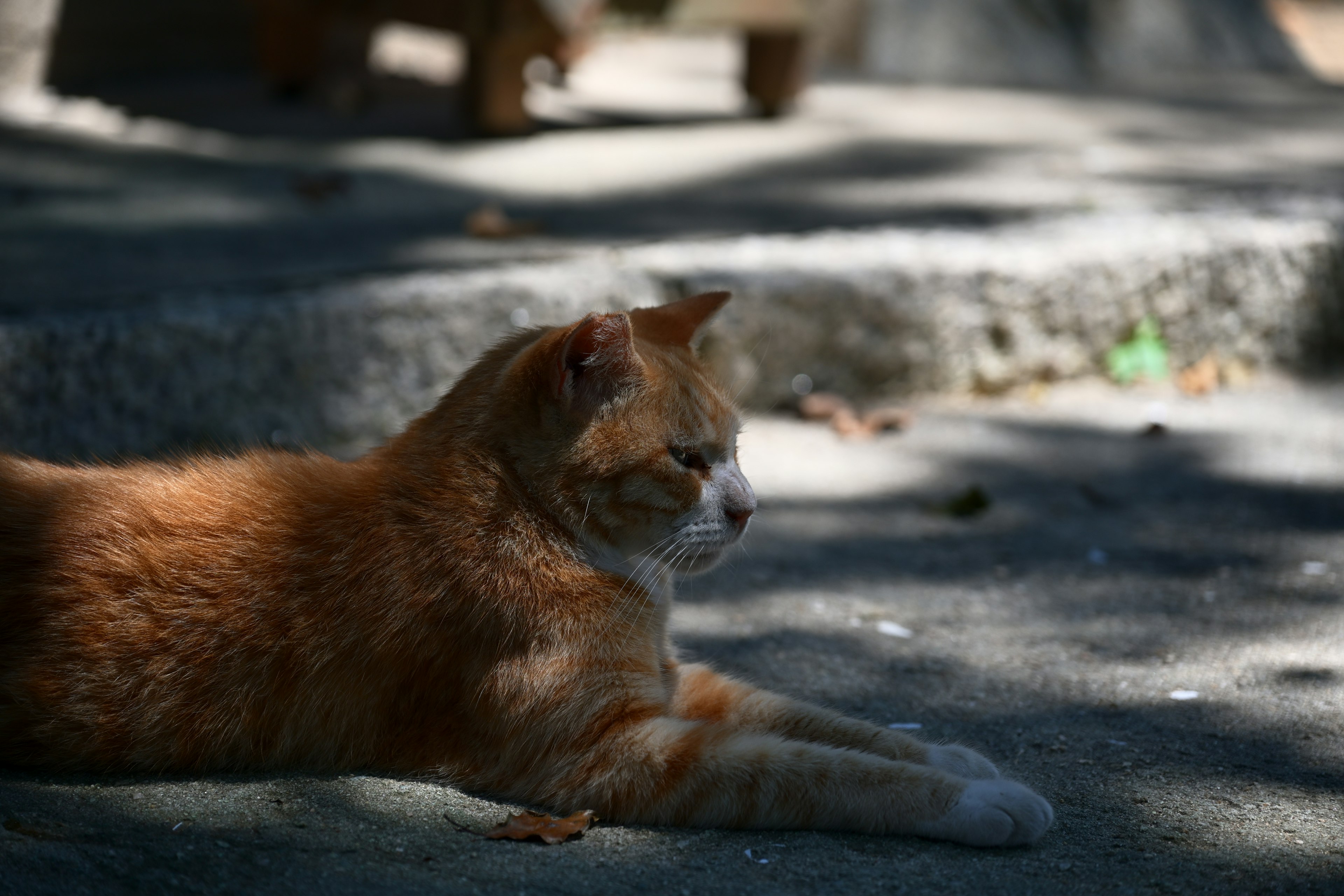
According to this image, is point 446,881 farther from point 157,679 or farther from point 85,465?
point 85,465

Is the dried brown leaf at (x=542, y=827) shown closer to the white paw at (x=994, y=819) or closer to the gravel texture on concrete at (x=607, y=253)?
the white paw at (x=994, y=819)

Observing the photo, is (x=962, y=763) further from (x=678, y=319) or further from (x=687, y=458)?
(x=678, y=319)

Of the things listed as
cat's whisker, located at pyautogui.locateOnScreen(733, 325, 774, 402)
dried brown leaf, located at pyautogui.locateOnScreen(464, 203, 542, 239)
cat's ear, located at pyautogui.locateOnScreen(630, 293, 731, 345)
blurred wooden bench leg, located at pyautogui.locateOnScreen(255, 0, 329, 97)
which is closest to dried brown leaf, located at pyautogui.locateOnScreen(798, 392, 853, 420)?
cat's whisker, located at pyautogui.locateOnScreen(733, 325, 774, 402)

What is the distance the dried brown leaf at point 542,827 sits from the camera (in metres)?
2.05

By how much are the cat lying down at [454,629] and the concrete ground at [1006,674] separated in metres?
0.07

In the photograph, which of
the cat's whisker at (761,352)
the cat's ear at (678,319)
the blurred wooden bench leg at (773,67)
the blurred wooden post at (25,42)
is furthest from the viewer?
the blurred wooden bench leg at (773,67)

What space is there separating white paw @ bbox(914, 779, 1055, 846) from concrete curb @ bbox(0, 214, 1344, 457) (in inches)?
84.8

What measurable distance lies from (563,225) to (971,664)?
2540 mm

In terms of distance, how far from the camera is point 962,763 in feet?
7.43

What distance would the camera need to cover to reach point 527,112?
19.7ft

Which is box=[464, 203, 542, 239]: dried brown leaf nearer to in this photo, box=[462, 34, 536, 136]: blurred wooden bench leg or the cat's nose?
box=[462, 34, 536, 136]: blurred wooden bench leg

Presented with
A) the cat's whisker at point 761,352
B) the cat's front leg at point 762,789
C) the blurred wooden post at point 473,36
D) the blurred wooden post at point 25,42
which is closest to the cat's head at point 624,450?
the cat's front leg at point 762,789

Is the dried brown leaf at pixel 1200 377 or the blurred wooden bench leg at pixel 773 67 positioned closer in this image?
the dried brown leaf at pixel 1200 377

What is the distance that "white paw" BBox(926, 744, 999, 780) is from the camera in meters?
2.25
